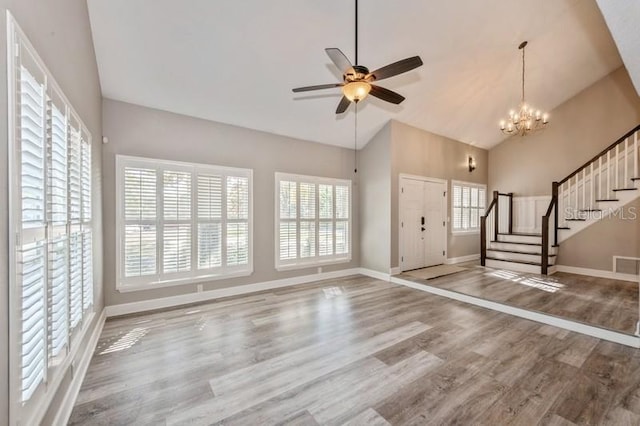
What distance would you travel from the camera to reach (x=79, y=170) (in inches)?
88.4

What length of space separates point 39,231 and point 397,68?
9.01 ft

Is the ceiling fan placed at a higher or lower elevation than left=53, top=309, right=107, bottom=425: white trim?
higher

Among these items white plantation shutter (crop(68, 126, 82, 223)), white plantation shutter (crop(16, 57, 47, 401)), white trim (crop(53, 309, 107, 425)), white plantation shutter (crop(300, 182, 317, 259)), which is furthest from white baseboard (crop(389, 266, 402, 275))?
white plantation shutter (crop(16, 57, 47, 401))

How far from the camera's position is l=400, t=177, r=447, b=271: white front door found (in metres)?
5.64

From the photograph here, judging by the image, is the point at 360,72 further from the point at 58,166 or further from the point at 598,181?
the point at 598,181

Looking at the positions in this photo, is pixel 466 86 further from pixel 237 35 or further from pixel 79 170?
pixel 79 170

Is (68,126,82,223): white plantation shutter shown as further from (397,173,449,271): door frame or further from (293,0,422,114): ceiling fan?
(397,173,449,271): door frame

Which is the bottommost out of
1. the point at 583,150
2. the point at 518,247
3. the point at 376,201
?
the point at 518,247

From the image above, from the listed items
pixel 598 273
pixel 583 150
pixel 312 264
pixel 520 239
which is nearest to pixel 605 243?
pixel 598 273

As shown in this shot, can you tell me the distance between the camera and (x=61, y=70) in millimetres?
1961

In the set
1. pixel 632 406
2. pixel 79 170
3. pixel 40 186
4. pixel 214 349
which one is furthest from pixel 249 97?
pixel 632 406

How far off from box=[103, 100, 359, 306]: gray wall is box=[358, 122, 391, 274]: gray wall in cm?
47

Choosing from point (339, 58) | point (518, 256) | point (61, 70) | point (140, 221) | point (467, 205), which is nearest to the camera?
point (61, 70)

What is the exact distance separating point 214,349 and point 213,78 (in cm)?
335
